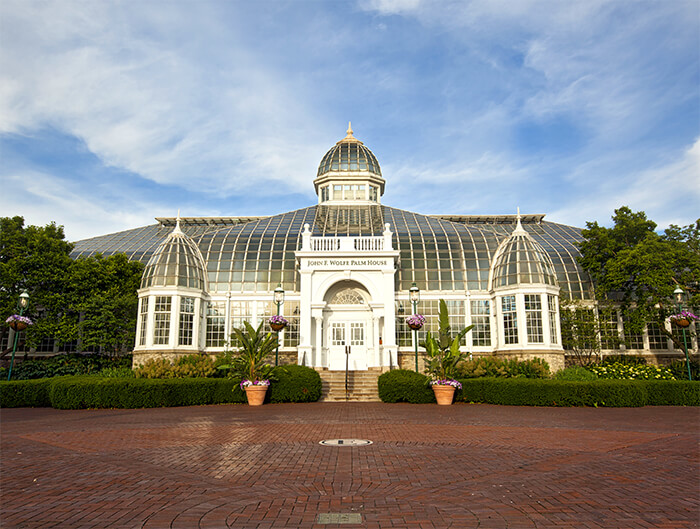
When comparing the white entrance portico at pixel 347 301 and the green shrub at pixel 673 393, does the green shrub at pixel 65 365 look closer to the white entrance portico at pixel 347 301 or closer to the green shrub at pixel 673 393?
the white entrance portico at pixel 347 301

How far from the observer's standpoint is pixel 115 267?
29.4 metres

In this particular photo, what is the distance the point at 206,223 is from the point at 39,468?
108 feet

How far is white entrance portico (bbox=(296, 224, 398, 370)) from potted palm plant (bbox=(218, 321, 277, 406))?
4640 mm

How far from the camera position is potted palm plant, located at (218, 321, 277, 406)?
69.7 ft

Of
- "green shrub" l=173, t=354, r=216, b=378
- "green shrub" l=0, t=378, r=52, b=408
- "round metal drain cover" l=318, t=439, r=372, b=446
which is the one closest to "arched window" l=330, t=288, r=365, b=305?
"green shrub" l=173, t=354, r=216, b=378

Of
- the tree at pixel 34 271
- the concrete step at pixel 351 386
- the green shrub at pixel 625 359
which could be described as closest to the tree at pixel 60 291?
the tree at pixel 34 271

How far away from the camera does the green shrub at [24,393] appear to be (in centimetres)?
2072

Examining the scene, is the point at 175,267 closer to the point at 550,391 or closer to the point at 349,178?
the point at 349,178

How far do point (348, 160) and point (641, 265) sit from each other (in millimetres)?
21437

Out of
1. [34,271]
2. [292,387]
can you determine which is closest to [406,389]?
[292,387]

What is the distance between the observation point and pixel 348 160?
38.6 m

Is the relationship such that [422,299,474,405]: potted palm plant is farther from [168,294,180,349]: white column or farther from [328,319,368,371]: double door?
[168,294,180,349]: white column

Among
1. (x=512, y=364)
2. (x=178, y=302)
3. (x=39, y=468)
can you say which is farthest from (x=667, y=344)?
(x=39, y=468)

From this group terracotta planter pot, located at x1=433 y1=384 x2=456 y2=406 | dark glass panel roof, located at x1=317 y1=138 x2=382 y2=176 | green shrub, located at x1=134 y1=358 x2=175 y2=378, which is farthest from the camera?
dark glass panel roof, located at x1=317 y1=138 x2=382 y2=176
